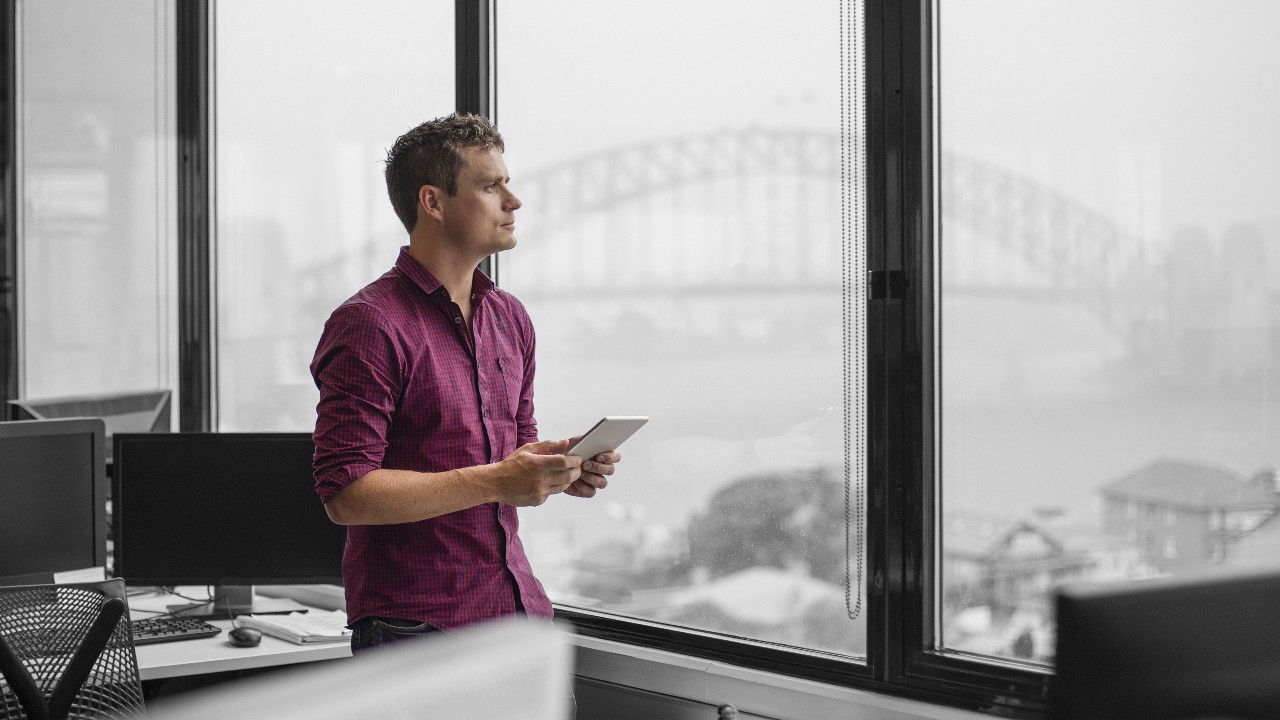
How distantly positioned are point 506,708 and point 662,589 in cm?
216

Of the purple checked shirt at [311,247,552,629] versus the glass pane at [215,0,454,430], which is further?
the glass pane at [215,0,454,430]

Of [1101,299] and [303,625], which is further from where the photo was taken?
[303,625]

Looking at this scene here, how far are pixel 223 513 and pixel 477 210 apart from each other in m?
1.21

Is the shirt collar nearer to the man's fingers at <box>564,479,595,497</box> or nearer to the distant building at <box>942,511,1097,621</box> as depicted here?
the man's fingers at <box>564,479,595,497</box>

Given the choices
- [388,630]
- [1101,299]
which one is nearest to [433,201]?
[388,630]

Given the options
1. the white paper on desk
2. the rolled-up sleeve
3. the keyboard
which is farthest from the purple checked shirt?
the keyboard

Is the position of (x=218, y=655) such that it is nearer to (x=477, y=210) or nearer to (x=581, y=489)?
(x=581, y=489)

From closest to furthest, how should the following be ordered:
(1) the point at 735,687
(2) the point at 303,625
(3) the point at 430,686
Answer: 1. (3) the point at 430,686
2. (1) the point at 735,687
3. (2) the point at 303,625

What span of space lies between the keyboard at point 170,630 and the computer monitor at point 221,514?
93 millimetres

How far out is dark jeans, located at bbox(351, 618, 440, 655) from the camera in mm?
1799

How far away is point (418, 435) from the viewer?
6.03 ft

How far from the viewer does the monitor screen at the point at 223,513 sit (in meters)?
2.69

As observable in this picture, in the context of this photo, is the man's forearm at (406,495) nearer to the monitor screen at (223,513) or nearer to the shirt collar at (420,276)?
the shirt collar at (420,276)

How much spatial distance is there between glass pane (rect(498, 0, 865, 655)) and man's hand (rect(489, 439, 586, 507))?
834mm
